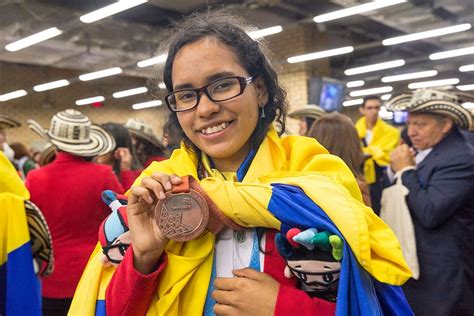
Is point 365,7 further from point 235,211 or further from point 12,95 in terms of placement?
point 12,95

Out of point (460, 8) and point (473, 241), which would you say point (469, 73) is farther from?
point (473, 241)

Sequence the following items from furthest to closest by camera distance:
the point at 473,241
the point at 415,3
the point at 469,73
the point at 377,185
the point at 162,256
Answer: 1. the point at 469,73
2. the point at 415,3
3. the point at 377,185
4. the point at 473,241
5. the point at 162,256

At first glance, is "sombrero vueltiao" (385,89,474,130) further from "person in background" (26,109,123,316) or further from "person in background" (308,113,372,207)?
"person in background" (26,109,123,316)

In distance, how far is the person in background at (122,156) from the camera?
379 cm

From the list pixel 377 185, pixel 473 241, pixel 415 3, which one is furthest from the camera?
pixel 415 3

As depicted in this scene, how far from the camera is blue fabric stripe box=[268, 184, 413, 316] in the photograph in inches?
36.5

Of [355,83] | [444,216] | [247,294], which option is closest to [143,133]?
[444,216]

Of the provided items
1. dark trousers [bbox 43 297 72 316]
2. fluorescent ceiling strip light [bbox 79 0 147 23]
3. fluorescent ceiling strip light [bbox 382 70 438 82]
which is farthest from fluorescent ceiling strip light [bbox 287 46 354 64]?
dark trousers [bbox 43 297 72 316]

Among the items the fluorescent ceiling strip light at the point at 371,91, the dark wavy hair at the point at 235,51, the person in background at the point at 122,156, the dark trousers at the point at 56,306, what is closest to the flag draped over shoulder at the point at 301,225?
the dark wavy hair at the point at 235,51

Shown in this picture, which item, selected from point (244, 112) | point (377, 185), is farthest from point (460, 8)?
point (244, 112)

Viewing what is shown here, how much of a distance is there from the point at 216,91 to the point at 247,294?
436mm

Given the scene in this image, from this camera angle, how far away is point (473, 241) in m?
2.50

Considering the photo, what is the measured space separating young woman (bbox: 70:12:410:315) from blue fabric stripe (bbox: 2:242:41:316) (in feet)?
3.83

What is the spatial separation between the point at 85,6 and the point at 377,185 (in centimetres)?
636
